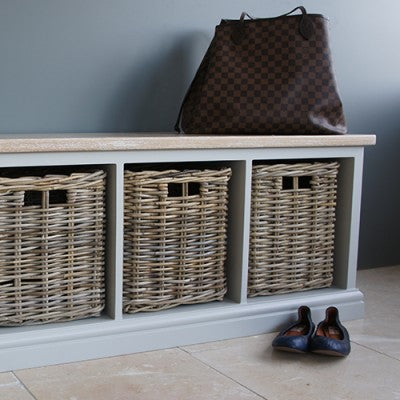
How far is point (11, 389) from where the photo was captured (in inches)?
68.3

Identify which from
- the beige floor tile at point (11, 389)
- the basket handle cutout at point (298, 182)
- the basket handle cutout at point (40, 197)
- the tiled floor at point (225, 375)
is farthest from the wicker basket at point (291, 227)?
the beige floor tile at point (11, 389)

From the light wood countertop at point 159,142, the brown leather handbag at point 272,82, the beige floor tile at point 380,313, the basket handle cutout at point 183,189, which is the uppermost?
the brown leather handbag at point 272,82

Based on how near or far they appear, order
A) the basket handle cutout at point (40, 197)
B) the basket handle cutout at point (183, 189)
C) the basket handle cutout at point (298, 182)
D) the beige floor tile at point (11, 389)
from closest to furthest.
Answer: the beige floor tile at point (11, 389), the basket handle cutout at point (40, 197), the basket handle cutout at point (183, 189), the basket handle cutout at point (298, 182)

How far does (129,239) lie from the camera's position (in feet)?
6.72

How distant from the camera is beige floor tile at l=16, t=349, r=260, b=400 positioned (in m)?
1.73

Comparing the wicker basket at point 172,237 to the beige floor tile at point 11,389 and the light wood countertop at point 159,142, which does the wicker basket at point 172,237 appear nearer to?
the light wood countertop at point 159,142

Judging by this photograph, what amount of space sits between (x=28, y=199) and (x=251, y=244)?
2.17 feet

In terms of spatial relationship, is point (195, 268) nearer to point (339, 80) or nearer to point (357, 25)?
point (339, 80)

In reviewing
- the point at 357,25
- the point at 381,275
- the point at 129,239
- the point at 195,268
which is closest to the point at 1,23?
the point at 129,239

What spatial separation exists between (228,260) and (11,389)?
0.78 metres

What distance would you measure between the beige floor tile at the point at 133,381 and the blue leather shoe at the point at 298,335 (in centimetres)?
23

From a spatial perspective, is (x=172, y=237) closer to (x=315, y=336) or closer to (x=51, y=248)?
(x=51, y=248)

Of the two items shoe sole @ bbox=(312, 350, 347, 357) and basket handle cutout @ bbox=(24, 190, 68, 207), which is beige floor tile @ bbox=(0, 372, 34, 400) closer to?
basket handle cutout @ bbox=(24, 190, 68, 207)

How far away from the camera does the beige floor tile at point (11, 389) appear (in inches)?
66.3
